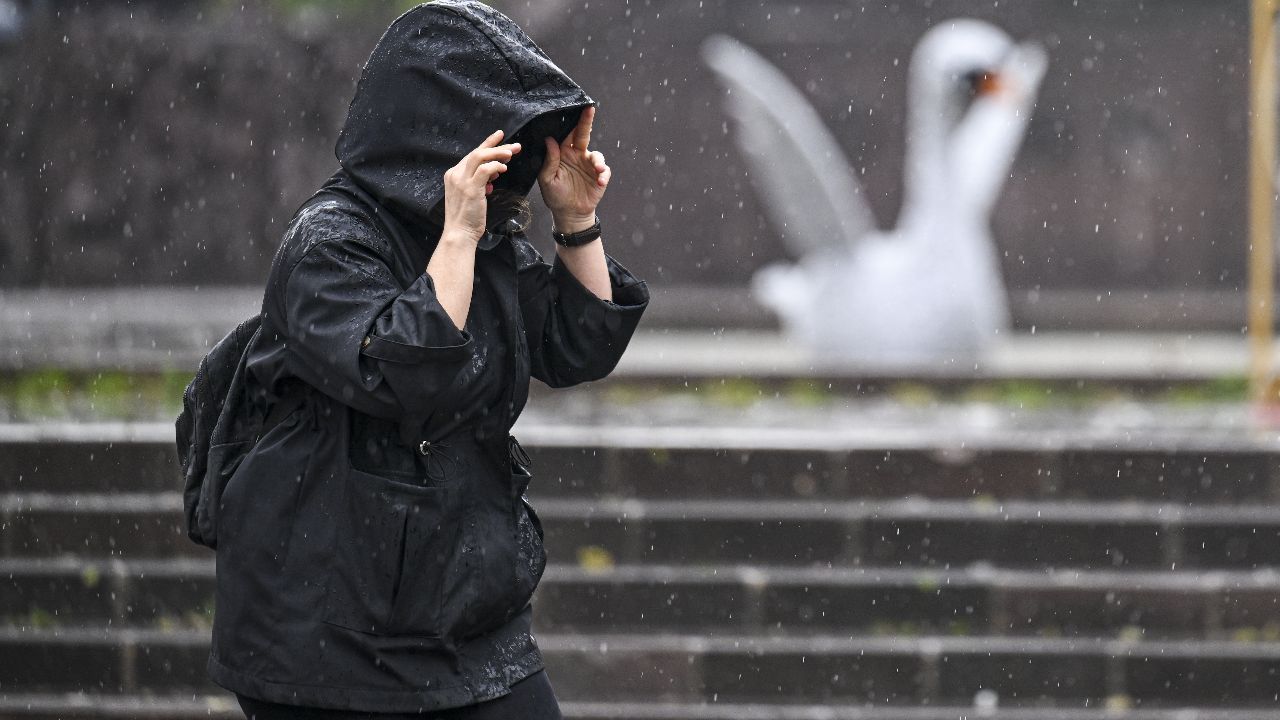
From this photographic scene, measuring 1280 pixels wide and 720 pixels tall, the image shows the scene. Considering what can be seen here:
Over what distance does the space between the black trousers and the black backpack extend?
0.28 meters

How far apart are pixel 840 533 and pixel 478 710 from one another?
3308 millimetres

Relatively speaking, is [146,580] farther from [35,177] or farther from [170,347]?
[35,177]

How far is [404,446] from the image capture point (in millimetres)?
2334

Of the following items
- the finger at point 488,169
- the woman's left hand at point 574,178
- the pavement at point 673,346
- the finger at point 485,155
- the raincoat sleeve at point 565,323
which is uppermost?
the finger at point 485,155

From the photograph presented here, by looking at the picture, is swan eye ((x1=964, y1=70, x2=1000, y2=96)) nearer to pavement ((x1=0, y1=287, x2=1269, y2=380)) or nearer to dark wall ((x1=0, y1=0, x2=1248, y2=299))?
pavement ((x1=0, y1=287, x2=1269, y2=380))

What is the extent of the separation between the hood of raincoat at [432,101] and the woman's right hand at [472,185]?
60 millimetres

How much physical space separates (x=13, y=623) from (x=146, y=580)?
0.54 meters

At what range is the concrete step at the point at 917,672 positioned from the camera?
5.34 meters

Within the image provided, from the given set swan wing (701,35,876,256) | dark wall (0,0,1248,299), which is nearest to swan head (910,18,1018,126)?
swan wing (701,35,876,256)

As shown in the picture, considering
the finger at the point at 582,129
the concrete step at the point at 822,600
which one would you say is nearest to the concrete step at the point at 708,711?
the concrete step at the point at 822,600

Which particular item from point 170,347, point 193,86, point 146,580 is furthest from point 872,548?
point 193,86

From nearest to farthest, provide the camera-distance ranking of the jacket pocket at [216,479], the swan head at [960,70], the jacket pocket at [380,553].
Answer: the jacket pocket at [380,553] < the jacket pocket at [216,479] < the swan head at [960,70]

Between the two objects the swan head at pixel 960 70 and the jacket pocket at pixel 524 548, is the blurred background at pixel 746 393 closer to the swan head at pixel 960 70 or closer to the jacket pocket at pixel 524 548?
the swan head at pixel 960 70

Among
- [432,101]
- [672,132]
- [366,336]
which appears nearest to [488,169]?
[432,101]
